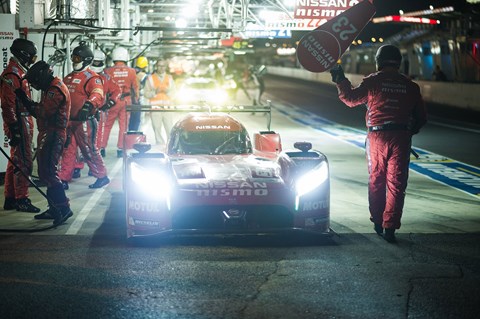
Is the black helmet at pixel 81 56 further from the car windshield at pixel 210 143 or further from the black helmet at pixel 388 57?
the black helmet at pixel 388 57

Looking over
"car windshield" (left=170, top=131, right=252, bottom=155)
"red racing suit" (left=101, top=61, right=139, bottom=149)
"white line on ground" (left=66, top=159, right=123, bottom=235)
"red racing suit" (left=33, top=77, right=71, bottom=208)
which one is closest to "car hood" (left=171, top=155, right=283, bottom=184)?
"car windshield" (left=170, top=131, right=252, bottom=155)

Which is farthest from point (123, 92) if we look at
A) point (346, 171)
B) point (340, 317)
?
point (340, 317)

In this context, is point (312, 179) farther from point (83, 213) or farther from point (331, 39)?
point (83, 213)

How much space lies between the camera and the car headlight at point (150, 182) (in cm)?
848

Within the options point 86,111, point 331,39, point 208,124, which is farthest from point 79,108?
point 331,39

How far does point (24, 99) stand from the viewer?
10.5 metres

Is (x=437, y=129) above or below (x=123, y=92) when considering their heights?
below

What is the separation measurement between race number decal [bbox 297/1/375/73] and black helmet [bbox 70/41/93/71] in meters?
4.29

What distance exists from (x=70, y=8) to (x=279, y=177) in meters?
6.57

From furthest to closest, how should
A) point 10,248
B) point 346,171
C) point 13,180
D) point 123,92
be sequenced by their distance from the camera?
point 123,92, point 346,171, point 13,180, point 10,248

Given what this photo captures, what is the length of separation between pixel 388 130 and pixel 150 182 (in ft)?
8.15

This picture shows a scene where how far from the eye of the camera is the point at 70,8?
14062mm

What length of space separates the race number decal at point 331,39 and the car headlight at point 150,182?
1.94 metres

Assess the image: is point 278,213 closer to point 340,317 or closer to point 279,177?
point 279,177
